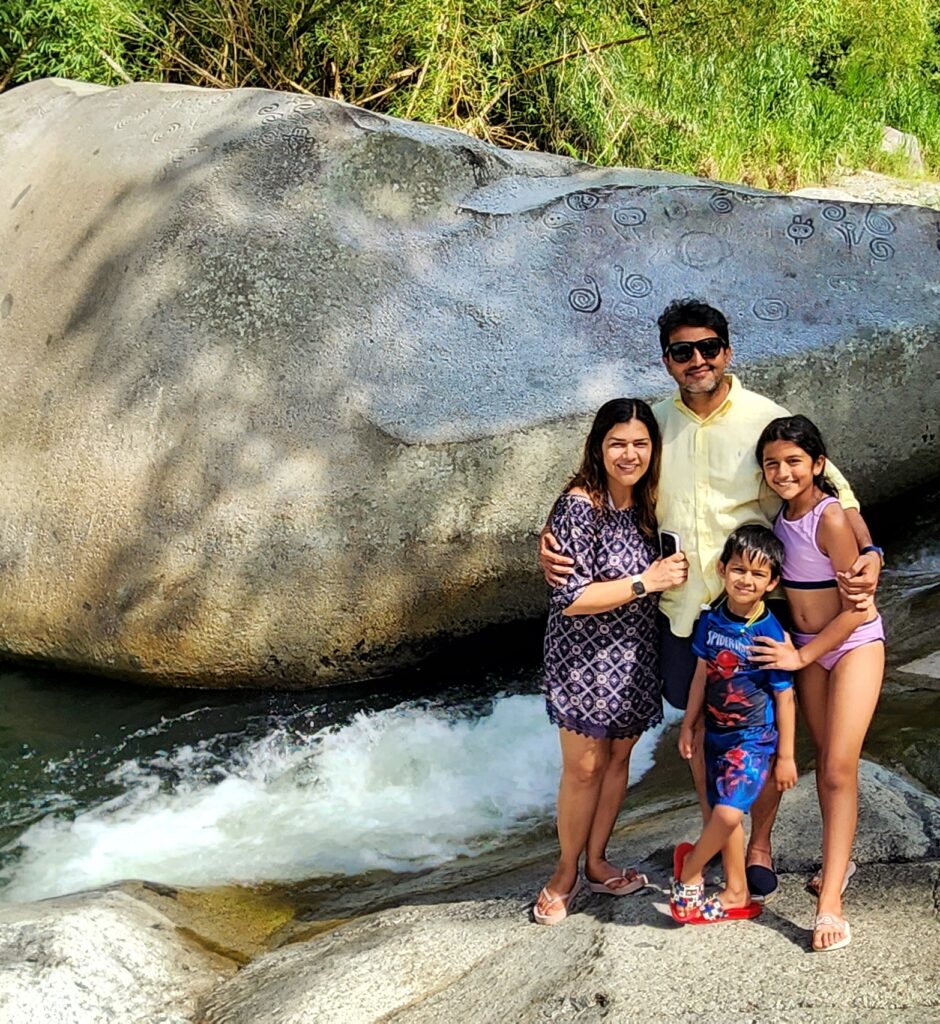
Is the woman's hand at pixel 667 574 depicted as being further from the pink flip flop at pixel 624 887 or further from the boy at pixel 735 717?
the pink flip flop at pixel 624 887

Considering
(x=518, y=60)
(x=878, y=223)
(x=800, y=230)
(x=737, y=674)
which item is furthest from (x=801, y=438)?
(x=518, y=60)

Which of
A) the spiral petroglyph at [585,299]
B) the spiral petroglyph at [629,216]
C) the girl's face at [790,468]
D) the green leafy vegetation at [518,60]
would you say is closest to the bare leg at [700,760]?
the girl's face at [790,468]

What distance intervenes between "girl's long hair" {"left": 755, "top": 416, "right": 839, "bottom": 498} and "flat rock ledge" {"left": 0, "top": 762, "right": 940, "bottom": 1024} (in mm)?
769

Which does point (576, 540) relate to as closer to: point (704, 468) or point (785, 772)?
point (704, 468)

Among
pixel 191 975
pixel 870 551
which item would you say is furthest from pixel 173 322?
pixel 870 551

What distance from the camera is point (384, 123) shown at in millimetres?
4453

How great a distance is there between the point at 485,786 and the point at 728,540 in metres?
1.62

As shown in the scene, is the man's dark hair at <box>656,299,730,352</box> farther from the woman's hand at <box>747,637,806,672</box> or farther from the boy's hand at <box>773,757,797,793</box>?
the boy's hand at <box>773,757,797,793</box>

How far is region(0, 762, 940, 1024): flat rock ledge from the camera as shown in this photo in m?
2.11

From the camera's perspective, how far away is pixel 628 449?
238 centimetres

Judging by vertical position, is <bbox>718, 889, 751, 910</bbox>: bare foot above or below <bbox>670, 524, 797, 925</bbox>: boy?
below

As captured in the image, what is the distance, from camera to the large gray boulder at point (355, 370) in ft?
13.0

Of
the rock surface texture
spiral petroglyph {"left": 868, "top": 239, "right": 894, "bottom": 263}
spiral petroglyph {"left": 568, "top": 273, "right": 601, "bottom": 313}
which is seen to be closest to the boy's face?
the rock surface texture

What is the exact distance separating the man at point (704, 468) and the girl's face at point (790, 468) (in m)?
0.08
